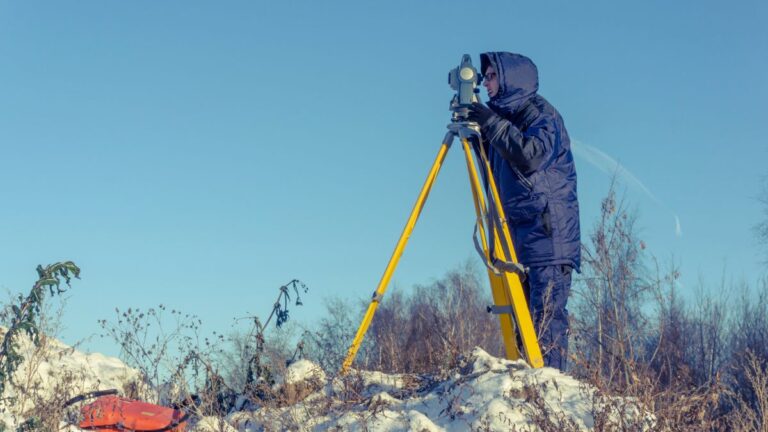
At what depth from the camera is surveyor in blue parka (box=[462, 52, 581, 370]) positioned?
5637mm

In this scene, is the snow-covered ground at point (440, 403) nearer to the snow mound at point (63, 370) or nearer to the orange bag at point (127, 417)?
the orange bag at point (127, 417)

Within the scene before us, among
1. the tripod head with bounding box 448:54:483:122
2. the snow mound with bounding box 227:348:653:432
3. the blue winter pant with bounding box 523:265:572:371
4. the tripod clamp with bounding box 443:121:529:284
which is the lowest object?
the snow mound with bounding box 227:348:653:432

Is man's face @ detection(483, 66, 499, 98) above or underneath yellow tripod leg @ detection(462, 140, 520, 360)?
above

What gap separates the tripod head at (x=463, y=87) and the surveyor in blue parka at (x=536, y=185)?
64mm

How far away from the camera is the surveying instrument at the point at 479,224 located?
18.4 feet

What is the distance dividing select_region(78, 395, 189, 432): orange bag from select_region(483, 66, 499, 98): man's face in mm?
2904

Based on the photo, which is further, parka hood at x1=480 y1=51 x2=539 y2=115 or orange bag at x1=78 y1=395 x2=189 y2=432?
parka hood at x1=480 y1=51 x2=539 y2=115

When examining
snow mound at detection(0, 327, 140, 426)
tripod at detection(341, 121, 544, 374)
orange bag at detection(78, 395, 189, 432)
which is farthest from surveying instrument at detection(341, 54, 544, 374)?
snow mound at detection(0, 327, 140, 426)

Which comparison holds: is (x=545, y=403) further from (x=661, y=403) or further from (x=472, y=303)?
(x=472, y=303)

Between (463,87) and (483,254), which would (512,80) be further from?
(483,254)

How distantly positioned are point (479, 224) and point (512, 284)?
0.53 m

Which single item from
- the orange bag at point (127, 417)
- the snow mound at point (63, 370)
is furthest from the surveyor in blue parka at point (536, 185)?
the snow mound at point (63, 370)

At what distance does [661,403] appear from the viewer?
5184mm

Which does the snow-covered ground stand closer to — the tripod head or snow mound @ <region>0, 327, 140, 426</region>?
the tripod head
